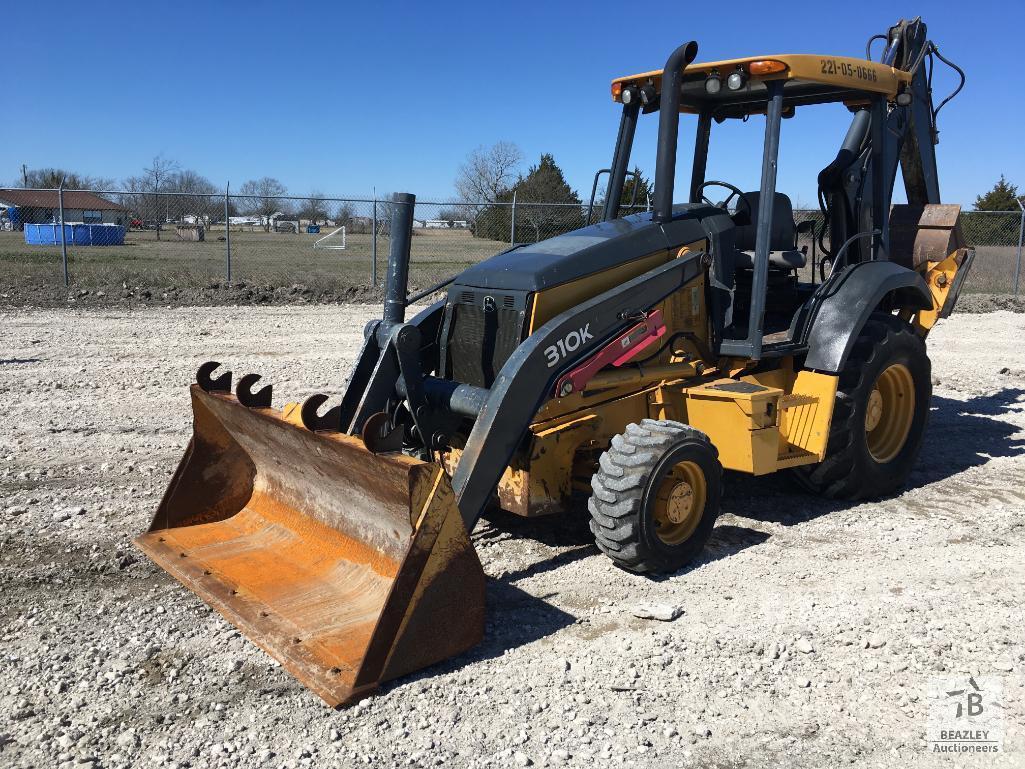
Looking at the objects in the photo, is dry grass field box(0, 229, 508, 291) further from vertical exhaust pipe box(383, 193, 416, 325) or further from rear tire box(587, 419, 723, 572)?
rear tire box(587, 419, 723, 572)

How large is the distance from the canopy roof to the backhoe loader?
0.8 inches

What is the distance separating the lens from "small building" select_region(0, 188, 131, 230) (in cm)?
2812

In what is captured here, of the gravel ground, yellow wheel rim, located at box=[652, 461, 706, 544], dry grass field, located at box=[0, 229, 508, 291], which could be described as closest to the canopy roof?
yellow wheel rim, located at box=[652, 461, 706, 544]

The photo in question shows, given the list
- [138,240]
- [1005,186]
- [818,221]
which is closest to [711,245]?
[818,221]

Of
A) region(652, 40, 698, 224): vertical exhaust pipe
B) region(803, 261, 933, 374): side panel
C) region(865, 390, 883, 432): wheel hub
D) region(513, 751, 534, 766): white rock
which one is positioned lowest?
region(513, 751, 534, 766): white rock

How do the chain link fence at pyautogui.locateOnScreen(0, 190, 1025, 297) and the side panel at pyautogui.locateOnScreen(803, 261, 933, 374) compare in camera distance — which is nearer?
the side panel at pyautogui.locateOnScreen(803, 261, 933, 374)

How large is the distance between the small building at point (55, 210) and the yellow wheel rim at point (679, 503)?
73.3 feet

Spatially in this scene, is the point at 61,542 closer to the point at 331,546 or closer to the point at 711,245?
the point at 331,546

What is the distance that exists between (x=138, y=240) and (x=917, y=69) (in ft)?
110

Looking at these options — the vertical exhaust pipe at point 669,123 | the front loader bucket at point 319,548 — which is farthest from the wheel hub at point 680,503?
the vertical exhaust pipe at point 669,123

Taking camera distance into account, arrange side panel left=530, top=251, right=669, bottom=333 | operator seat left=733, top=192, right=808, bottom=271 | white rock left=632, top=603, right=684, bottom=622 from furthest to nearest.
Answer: operator seat left=733, top=192, right=808, bottom=271
side panel left=530, top=251, right=669, bottom=333
white rock left=632, top=603, right=684, bottom=622

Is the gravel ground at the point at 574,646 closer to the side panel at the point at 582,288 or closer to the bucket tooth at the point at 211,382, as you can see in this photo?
the bucket tooth at the point at 211,382

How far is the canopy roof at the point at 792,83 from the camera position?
5.29 metres

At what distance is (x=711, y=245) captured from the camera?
5617 mm
